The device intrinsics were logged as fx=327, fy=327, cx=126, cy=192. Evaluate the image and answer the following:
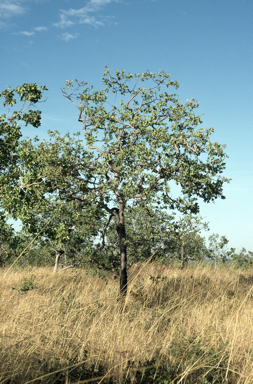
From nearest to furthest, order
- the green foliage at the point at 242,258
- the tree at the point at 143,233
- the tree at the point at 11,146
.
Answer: the tree at the point at 11,146 → the tree at the point at 143,233 → the green foliage at the point at 242,258

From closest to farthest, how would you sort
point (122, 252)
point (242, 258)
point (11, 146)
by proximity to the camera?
1. point (11, 146)
2. point (122, 252)
3. point (242, 258)

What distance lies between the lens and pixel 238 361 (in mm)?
4535

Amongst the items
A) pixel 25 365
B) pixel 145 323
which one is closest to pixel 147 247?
pixel 145 323

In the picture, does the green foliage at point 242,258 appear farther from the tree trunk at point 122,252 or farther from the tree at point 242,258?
the tree trunk at point 122,252

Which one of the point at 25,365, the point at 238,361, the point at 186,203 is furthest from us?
the point at 186,203

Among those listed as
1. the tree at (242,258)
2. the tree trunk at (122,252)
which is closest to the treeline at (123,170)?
the tree trunk at (122,252)

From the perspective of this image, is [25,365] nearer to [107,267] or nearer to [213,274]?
[107,267]

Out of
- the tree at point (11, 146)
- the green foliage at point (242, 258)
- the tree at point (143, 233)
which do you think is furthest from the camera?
the green foliage at point (242, 258)

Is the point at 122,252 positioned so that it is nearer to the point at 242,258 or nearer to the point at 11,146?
the point at 11,146

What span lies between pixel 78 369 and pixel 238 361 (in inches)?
86.7

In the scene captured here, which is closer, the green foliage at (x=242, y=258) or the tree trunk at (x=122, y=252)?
the tree trunk at (x=122, y=252)

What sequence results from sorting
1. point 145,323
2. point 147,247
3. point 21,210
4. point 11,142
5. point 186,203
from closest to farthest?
point 145,323 < point 21,210 < point 11,142 < point 186,203 < point 147,247

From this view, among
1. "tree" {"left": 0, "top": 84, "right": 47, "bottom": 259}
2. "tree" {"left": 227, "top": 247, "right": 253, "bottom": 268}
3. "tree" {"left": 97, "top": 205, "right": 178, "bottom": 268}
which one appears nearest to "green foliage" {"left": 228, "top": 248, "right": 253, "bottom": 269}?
"tree" {"left": 227, "top": 247, "right": 253, "bottom": 268}

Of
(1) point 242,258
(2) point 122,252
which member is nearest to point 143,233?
(2) point 122,252
